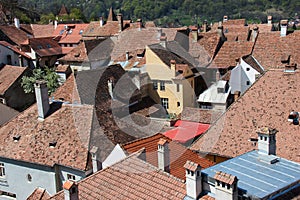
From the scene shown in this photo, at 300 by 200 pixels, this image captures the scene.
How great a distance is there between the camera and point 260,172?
14148mm

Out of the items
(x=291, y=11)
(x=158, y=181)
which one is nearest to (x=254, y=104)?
(x=158, y=181)

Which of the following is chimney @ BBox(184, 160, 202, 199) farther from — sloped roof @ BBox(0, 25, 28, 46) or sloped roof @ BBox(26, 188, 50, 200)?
sloped roof @ BBox(0, 25, 28, 46)

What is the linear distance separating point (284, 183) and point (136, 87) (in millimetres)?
24141

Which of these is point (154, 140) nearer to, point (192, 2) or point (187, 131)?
point (187, 131)

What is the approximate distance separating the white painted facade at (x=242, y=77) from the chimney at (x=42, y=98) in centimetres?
1619

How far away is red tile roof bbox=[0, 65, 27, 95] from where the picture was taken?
41.8 metres

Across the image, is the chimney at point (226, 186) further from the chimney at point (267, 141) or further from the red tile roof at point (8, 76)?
the red tile roof at point (8, 76)

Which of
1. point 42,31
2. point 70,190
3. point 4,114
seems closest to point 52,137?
point 4,114

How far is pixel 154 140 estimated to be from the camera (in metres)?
21.4

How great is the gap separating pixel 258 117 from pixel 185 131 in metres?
7.76

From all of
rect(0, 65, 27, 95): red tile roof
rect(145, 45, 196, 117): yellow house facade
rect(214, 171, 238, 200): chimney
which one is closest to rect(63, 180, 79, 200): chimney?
rect(214, 171, 238, 200): chimney

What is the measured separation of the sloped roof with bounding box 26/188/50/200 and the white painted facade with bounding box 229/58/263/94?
60.0 ft

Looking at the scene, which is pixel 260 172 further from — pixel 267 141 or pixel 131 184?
pixel 131 184

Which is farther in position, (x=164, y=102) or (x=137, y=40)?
(x=137, y=40)
